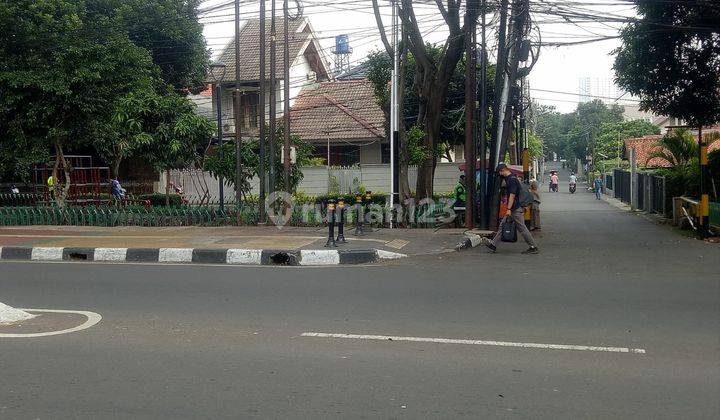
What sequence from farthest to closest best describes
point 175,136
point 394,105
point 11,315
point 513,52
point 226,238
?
1. point 175,136
2. point 513,52
3. point 394,105
4. point 226,238
5. point 11,315

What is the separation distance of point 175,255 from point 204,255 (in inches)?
21.5

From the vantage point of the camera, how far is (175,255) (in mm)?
12508

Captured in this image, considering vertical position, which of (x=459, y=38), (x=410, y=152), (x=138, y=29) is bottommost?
(x=410, y=152)

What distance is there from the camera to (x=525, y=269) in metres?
10.7

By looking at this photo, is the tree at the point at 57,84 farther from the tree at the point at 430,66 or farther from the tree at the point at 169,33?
the tree at the point at 430,66

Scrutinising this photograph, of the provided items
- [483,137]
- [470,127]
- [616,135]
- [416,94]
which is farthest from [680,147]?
[616,135]

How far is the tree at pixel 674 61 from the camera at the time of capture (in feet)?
53.1

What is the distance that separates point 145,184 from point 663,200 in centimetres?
2014

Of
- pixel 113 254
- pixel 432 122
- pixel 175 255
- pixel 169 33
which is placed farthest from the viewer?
pixel 169 33

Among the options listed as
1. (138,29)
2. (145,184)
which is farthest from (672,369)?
(145,184)

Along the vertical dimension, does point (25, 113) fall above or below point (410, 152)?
above

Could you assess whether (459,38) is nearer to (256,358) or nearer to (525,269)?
(525,269)

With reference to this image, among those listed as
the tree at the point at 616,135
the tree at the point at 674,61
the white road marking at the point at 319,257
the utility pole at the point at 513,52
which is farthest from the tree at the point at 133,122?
the tree at the point at 616,135

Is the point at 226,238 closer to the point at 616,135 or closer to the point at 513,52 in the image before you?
the point at 513,52
